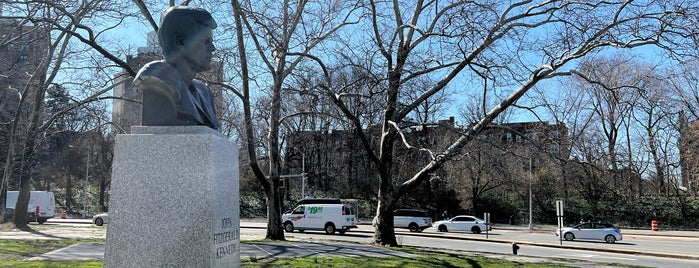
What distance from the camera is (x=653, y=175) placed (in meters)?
53.4

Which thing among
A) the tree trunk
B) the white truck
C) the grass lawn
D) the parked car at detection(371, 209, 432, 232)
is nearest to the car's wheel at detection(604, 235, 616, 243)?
the parked car at detection(371, 209, 432, 232)

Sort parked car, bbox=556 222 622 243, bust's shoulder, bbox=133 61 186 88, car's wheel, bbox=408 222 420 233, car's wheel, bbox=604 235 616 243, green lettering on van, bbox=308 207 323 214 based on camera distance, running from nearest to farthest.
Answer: bust's shoulder, bbox=133 61 186 88 < car's wheel, bbox=604 235 616 243 < parked car, bbox=556 222 622 243 < green lettering on van, bbox=308 207 323 214 < car's wheel, bbox=408 222 420 233

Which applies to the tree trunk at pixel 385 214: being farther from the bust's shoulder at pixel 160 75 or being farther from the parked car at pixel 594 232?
the parked car at pixel 594 232

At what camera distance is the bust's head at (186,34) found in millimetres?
6816

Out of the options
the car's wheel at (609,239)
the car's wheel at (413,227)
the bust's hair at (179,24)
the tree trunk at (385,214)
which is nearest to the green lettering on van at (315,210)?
the car's wheel at (413,227)

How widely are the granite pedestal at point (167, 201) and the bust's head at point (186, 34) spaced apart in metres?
1.10

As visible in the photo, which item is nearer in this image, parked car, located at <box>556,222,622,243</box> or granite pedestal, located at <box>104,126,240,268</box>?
granite pedestal, located at <box>104,126,240,268</box>

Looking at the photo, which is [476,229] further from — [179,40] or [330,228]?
[179,40]

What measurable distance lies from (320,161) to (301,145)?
16.8ft

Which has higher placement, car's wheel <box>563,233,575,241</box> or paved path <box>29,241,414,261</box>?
paved path <box>29,241,414,261</box>

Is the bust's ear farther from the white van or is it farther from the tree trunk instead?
the white van

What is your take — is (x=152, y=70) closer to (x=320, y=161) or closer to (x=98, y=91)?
(x=98, y=91)

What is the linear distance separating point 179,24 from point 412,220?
35085 millimetres

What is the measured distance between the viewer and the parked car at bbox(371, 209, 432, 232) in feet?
132
